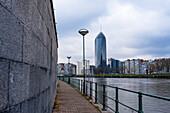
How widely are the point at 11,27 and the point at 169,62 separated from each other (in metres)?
144

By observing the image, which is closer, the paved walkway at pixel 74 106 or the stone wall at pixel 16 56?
the stone wall at pixel 16 56

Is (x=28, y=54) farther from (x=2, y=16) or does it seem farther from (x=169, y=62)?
(x=169, y=62)

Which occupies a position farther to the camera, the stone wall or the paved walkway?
the paved walkway

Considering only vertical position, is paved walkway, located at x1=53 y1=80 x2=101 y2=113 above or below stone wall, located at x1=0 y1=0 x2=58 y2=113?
below

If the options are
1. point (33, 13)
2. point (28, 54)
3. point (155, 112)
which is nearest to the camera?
point (28, 54)

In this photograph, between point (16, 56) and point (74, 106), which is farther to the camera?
point (74, 106)

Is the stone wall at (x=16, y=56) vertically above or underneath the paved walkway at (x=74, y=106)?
above

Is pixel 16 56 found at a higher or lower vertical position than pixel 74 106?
higher

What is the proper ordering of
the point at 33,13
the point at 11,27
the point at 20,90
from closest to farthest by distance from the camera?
1. the point at 11,27
2. the point at 20,90
3. the point at 33,13

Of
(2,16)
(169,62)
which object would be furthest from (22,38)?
(169,62)

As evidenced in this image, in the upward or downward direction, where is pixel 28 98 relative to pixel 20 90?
downward

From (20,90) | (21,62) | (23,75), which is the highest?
(21,62)

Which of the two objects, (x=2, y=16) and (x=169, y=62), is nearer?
(x=2, y=16)

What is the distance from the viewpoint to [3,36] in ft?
5.11
